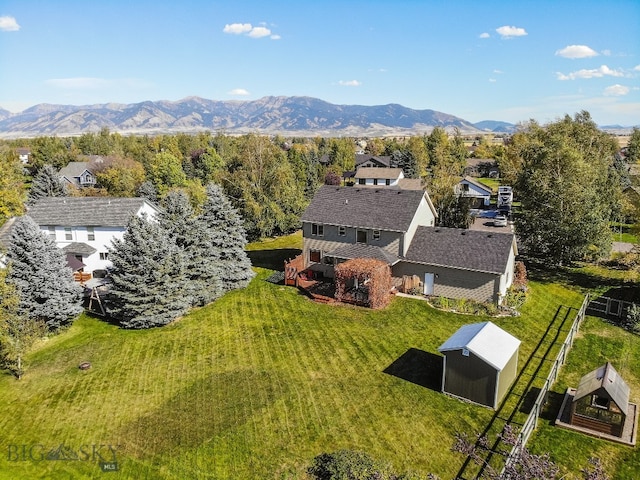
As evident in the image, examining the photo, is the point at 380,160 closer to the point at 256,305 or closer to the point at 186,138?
the point at 186,138

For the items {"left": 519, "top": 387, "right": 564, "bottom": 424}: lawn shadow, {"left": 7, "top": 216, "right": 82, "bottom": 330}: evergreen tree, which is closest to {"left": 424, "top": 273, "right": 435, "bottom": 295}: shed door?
{"left": 519, "top": 387, "right": 564, "bottom": 424}: lawn shadow

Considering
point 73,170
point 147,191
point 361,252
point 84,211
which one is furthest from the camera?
point 73,170

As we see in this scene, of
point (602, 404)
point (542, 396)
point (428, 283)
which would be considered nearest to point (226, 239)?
point (428, 283)

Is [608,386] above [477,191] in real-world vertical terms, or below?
below

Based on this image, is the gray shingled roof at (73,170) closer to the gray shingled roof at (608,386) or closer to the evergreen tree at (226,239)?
the evergreen tree at (226,239)

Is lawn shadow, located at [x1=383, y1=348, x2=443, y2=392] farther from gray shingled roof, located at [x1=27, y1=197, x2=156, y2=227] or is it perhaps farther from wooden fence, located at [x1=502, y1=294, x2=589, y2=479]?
gray shingled roof, located at [x1=27, y1=197, x2=156, y2=227]

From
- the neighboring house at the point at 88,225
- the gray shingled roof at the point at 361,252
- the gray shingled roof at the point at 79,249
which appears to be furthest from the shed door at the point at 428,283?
the gray shingled roof at the point at 79,249

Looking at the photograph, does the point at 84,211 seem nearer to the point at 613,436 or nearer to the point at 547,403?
the point at 547,403
